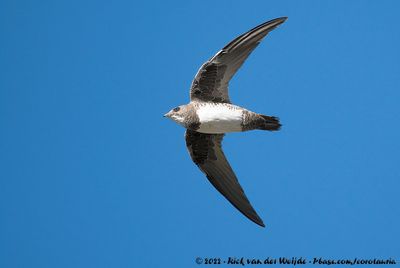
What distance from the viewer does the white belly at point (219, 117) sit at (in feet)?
39.4

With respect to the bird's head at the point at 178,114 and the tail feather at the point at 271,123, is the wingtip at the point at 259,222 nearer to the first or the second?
the tail feather at the point at 271,123

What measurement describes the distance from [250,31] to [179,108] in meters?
1.73

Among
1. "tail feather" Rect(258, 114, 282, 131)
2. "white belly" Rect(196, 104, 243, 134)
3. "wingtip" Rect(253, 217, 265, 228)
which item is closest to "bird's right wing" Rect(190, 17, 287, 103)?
"white belly" Rect(196, 104, 243, 134)

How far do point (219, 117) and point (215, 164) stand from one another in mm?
1143

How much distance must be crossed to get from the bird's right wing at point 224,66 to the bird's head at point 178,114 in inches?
9.9

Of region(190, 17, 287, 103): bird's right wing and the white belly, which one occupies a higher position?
region(190, 17, 287, 103): bird's right wing

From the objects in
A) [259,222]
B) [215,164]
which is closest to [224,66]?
[215,164]

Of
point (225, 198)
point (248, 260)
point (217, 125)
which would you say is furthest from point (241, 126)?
point (248, 260)

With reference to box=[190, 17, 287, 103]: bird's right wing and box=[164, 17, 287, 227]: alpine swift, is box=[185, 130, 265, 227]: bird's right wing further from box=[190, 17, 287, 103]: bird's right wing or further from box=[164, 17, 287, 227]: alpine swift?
box=[190, 17, 287, 103]: bird's right wing

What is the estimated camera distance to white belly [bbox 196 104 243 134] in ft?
39.4

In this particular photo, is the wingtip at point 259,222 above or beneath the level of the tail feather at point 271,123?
beneath

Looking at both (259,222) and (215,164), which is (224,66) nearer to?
(215,164)

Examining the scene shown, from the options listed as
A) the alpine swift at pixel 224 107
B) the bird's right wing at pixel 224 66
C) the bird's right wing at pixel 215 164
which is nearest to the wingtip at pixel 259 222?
the alpine swift at pixel 224 107

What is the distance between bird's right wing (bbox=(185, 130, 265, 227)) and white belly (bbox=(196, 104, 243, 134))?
0.60m
